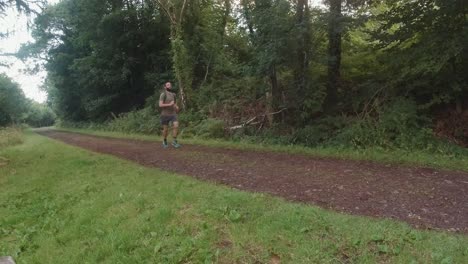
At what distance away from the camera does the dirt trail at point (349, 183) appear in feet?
16.1

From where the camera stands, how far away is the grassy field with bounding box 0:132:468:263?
4031mm

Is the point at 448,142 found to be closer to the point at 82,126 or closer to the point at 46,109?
the point at 82,126

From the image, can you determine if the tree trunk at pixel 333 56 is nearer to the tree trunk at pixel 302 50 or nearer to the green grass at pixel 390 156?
the tree trunk at pixel 302 50

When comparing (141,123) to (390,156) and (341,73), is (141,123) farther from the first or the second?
(390,156)

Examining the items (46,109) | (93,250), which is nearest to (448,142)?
(93,250)

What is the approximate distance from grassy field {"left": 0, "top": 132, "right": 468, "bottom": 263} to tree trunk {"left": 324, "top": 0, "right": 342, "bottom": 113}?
6437mm

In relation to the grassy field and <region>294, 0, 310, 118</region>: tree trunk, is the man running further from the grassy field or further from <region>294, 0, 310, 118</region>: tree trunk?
the grassy field

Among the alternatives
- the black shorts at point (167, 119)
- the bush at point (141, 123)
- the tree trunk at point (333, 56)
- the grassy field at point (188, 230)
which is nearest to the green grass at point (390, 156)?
the tree trunk at point (333, 56)

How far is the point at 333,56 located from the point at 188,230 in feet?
26.4

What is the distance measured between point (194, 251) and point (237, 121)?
10559 millimetres

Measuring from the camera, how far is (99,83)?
2884cm

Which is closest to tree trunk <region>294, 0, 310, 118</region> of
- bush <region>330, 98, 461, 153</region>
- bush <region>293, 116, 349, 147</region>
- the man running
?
bush <region>293, 116, 349, 147</region>

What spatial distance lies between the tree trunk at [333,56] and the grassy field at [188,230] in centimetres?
644

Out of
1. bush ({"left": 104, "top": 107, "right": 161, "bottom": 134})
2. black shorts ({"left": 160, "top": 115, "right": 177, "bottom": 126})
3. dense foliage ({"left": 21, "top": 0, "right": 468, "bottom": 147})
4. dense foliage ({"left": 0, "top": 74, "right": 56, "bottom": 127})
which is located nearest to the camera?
dense foliage ({"left": 21, "top": 0, "right": 468, "bottom": 147})
